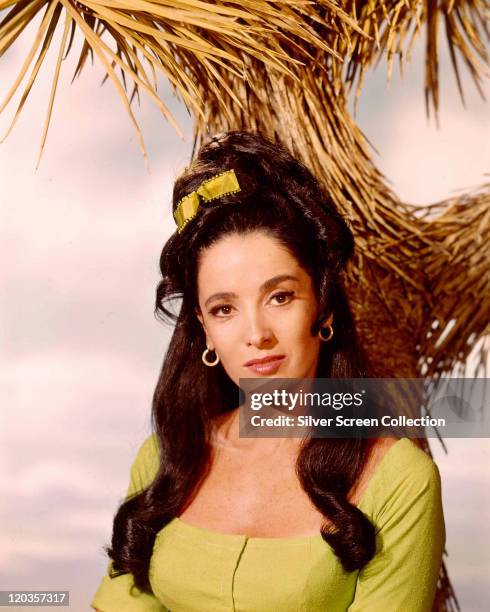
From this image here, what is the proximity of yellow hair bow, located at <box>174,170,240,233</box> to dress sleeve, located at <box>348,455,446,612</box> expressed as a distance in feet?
1.41

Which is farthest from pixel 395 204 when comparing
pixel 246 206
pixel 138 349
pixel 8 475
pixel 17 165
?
pixel 8 475

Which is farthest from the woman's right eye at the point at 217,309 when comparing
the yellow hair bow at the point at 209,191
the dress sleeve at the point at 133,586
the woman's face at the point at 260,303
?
the dress sleeve at the point at 133,586

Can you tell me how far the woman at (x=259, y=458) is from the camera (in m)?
1.11

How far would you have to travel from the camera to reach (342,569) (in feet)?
3.66

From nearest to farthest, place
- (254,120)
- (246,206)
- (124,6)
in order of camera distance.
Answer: (246,206), (124,6), (254,120)

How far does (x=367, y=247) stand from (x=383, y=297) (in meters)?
0.09

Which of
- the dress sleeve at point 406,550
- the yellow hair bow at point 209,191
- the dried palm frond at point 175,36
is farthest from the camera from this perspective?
the dried palm frond at point 175,36

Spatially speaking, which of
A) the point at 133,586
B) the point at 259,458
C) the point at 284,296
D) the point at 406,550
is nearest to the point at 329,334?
the point at 284,296

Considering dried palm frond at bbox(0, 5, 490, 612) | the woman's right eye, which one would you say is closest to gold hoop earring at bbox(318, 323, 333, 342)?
the woman's right eye

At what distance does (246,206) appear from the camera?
3.92ft

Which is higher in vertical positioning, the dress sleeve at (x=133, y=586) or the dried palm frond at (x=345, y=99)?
the dried palm frond at (x=345, y=99)

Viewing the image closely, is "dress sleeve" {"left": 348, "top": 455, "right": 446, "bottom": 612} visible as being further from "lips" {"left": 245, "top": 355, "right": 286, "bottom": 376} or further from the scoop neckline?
"lips" {"left": 245, "top": 355, "right": 286, "bottom": 376}

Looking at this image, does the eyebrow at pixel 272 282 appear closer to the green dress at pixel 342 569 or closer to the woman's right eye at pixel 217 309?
the woman's right eye at pixel 217 309

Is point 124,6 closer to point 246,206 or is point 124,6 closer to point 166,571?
point 246,206
